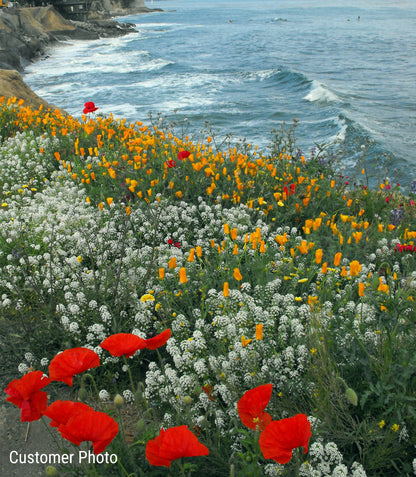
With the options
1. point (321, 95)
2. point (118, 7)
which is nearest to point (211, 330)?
point (321, 95)

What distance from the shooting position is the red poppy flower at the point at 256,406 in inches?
68.8

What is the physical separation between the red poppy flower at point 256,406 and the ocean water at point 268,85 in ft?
15.4

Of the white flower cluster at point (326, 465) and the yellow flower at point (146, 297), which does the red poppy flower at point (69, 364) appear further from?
the yellow flower at point (146, 297)

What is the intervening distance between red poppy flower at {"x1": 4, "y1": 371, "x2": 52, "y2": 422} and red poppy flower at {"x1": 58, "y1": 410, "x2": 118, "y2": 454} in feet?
0.87

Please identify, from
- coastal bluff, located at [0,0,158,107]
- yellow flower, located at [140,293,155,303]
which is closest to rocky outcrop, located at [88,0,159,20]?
coastal bluff, located at [0,0,158,107]

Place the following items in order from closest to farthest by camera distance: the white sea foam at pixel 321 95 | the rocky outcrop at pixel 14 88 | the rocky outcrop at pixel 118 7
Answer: the rocky outcrop at pixel 14 88 < the white sea foam at pixel 321 95 < the rocky outcrop at pixel 118 7

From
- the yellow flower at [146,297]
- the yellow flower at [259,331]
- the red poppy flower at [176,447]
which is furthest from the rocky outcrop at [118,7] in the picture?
the red poppy flower at [176,447]

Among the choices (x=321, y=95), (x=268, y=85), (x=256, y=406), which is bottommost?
(x=256, y=406)

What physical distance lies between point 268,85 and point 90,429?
2399 centimetres

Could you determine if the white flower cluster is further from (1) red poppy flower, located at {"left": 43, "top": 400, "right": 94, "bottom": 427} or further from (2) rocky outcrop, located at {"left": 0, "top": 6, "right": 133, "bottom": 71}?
(2) rocky outcrop, located at {"left": 0, "top": 6, "right": 133, "bottom": 71}

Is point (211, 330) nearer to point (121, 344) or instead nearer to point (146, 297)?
point (146, 297)

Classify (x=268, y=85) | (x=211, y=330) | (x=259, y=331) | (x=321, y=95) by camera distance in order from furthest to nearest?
(x=268, y=85) → (x=321, y=95) → (x=211, y=330) → (x=259, y=331)

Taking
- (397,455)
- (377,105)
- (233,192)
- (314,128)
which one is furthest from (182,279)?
(377,105)

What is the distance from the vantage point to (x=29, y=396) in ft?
5.63
